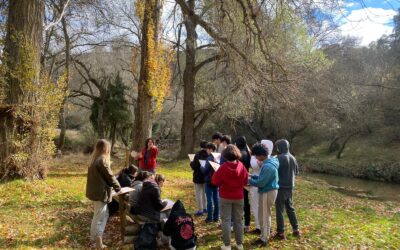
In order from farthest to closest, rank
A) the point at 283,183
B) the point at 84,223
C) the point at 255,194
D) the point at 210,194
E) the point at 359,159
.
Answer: the point at 359,159 → the point at 210,194 → the point at 84,223 → the point at 255,194 → the point at 283,183

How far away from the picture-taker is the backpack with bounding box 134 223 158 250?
5734 millimetres

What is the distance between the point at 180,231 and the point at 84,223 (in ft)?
9.20

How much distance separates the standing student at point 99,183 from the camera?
19.6ft

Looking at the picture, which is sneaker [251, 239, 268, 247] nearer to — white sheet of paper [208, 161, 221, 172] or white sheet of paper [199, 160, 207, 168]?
white sheet of paper [208, 161, 221, 172]

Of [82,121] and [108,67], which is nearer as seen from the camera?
[108,67]

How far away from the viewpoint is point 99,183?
235 inches

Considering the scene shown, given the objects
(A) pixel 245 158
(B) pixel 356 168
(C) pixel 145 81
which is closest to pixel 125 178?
(A) pixel 245 158

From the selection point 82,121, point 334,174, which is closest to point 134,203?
point 334,174

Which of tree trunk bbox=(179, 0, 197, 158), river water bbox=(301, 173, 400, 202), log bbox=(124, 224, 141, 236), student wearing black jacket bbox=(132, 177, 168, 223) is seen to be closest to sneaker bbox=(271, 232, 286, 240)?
student wearing black jacket bbox=(132, 177, 168, 223)

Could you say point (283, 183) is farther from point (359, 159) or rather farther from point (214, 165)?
point (359, 159)

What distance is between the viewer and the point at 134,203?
20.8 feet

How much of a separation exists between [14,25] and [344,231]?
10426mm

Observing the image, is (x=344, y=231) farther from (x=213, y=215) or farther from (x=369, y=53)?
(x=369, y=53)

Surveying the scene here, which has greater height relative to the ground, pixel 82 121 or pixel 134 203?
pixel 82 121
